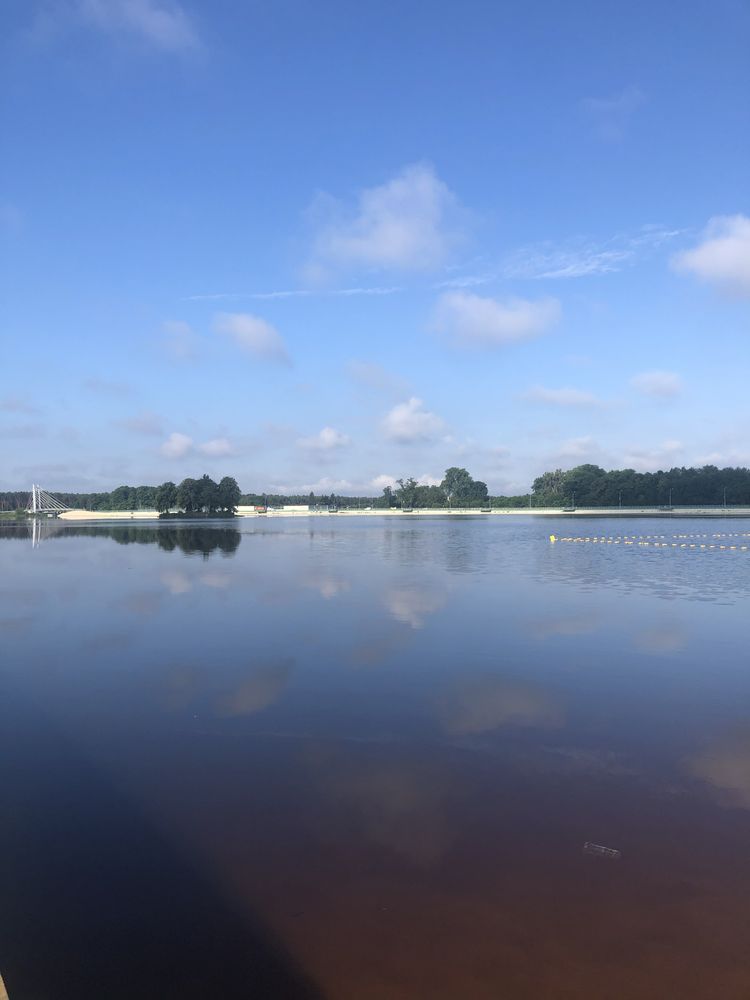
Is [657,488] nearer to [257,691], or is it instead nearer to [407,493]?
[407,493]

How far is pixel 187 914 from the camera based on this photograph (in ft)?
15.6

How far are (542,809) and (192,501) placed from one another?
5110 inches

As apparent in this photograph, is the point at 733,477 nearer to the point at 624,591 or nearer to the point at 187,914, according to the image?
the point at 624,591

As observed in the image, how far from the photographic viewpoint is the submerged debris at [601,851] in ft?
17.6

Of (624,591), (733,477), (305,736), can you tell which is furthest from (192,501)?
(305,736)

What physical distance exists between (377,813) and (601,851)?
188 cm

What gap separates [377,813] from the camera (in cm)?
607

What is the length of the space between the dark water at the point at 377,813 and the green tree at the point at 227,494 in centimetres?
12312

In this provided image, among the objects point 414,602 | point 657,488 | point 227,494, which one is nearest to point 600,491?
point 657,488

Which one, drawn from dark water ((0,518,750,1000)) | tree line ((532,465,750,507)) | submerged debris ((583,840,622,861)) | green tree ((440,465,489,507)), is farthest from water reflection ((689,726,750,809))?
green tree ((440,465,489,507))

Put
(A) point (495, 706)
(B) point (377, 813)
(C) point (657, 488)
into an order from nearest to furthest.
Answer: (B) point (377, 813)
(A) point (495, 706)
(C) point (657, 488)

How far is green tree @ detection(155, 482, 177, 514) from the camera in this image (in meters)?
132

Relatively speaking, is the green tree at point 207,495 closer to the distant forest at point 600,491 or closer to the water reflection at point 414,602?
the distant forest at point 600,491

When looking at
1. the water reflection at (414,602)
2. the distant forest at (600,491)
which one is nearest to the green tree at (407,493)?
the distant forest at (600,491)
